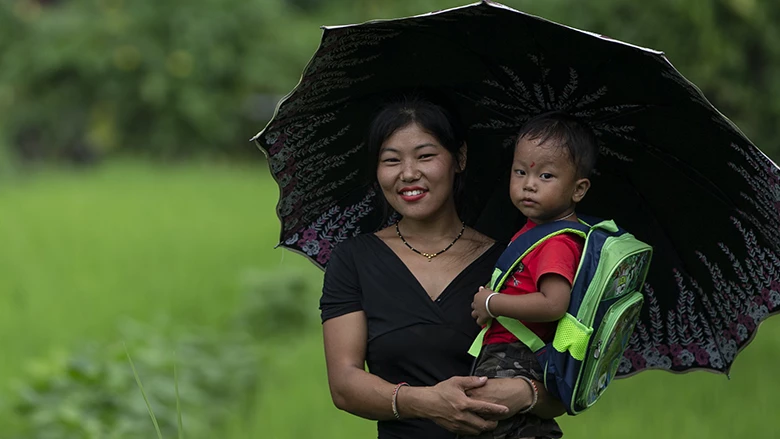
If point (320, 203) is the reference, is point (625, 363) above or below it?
below

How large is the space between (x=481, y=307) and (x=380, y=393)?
0.97ft

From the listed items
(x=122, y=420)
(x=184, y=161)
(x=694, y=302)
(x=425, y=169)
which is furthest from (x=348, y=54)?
(x=184, y=161)

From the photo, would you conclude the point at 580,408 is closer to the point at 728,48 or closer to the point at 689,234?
the point at 689,234

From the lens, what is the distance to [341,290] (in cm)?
265

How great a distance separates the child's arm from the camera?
2350 mm

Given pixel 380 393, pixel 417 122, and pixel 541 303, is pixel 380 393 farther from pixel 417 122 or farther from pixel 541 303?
pixel 417 122

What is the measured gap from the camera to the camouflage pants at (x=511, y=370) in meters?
2.46

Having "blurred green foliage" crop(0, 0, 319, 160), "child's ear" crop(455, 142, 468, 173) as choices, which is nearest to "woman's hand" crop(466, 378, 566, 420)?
"child's ear" crop(455, 142, 468, 173)

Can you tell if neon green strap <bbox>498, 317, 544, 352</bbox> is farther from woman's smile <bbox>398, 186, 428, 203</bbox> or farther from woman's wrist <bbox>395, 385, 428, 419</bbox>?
woman's smile <bbox>398, 186, 428, 203</bbox>

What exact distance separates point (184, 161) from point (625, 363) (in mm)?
16425

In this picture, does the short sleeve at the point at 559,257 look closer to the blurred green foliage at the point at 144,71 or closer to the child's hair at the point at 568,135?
the child's hair at the point at 568,135

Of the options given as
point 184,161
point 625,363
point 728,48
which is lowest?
point 625,363

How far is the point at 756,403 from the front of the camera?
18.2ft

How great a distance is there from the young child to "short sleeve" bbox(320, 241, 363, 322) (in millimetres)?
313
